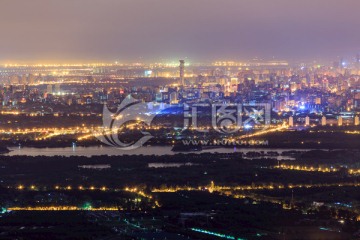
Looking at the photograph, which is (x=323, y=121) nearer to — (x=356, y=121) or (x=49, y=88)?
(x=356, y=121)

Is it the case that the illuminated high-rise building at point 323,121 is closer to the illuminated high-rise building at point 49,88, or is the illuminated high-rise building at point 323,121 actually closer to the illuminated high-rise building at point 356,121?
the illuminated high-rise building at point 356,121

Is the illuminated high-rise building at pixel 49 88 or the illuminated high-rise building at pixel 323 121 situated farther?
the illuminated high-rise building at pixel 49 88

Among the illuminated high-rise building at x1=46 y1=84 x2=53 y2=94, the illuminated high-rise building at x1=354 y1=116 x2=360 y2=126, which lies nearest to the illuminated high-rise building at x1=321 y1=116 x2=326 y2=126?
the illuminated high-rise building at x1=354 y1=116 x2=360 y2=126

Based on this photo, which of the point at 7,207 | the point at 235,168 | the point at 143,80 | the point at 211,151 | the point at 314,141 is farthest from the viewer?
the point at 143,80

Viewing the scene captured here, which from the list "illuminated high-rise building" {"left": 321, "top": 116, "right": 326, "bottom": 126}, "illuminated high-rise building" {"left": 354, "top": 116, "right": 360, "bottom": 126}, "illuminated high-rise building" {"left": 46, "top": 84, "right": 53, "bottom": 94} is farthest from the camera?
"illuminated high-rise building" {"left": 46, "top": 84, "right": 53, "bottom": 94}

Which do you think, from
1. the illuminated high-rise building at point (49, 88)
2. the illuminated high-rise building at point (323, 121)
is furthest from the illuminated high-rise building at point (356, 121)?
the illuminated high-rise building at point (49, 88)

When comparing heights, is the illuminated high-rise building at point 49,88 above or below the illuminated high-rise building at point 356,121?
above

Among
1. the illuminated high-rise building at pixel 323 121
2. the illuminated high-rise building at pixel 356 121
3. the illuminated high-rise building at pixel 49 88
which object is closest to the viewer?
the illuminated high-rise building at pixel 323 121

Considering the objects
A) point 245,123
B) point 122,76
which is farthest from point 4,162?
point 122,76

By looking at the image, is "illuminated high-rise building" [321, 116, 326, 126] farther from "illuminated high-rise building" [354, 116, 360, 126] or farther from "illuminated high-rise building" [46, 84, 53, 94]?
"illuminated high-rise building" [46, 84, 53, 94]

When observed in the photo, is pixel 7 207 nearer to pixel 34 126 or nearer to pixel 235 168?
pixel 235 168

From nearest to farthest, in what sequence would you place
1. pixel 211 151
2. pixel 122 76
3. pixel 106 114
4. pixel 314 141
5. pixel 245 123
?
1. pixel 211 151
2. pixel 314 141
3. pixel 245 123
4. pixel 106 114
5. pixel 122 76
